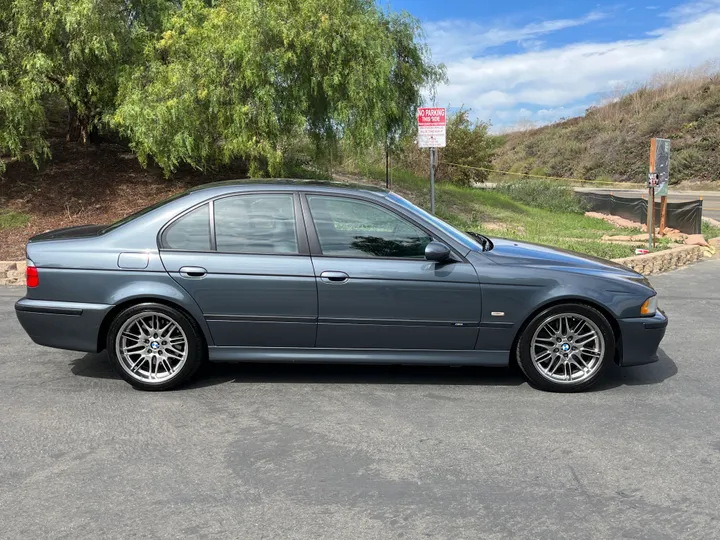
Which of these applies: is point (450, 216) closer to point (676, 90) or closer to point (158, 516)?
point (158, 516)

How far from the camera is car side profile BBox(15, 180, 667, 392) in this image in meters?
4.64

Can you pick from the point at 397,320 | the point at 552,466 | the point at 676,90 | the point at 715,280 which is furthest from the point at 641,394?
the point at 676,90

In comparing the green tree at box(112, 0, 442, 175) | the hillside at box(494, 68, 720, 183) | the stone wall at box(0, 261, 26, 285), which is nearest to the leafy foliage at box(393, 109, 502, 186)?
the green tree at box(112, 0, 442, 175)

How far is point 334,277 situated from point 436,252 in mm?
776

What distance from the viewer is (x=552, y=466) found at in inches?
143

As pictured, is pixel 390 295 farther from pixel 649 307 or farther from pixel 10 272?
pixel 10 272

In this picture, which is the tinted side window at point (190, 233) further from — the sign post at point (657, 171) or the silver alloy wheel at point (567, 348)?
the sign post at point (657, 171)

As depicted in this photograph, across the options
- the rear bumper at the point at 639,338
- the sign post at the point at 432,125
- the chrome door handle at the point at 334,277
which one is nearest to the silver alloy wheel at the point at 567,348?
the rear bumper at the point at 639,338

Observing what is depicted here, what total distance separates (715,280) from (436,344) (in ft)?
24.5

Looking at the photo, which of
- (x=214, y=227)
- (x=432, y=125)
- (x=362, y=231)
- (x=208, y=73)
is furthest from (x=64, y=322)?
(x=208, y=73)

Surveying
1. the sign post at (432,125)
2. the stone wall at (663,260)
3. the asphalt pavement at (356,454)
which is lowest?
the asphalt pavement at (356,454)

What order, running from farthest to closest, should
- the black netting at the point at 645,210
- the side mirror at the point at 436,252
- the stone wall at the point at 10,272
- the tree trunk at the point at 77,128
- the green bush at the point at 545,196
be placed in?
1. the green bush at the point at 545,196
2. the tree trunk at the point at 77,128
3. the black netting at the point at 645,210
4. the stone wall at the point at 10,272
5. the side mirror at the point at 436,252

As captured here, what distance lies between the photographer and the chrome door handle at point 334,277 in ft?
15.2

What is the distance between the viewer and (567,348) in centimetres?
477
